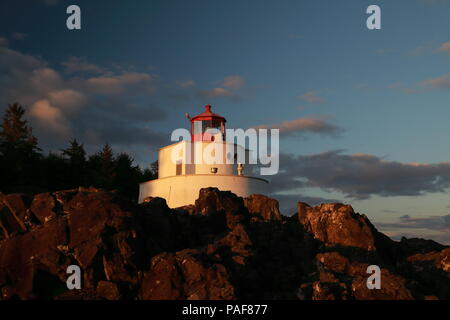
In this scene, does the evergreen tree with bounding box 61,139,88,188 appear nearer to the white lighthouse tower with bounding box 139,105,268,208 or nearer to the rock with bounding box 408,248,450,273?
the white lighthouse tower with bounding box 139,105,268,208

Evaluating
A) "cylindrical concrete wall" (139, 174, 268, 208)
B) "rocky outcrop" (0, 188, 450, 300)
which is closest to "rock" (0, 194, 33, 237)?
"rocky outcrop" (0, 188, 450, 300)

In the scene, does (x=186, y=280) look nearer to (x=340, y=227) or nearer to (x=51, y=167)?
(x=340, y=227)

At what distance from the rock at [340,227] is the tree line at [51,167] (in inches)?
681

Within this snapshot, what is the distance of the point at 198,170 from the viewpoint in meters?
40.3

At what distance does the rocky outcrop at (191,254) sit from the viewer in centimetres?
2180

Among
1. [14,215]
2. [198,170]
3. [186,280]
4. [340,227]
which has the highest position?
[198,170]

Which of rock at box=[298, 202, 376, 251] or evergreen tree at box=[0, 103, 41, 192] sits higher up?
evergreen tree at box=[0, 103, 41, 192]

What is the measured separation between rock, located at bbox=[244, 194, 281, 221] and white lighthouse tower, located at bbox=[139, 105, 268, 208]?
7.08 m

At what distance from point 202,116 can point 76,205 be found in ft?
62.7

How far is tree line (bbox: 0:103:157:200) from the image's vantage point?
136ft

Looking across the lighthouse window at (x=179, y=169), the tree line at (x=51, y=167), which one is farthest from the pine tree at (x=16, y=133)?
the lighthouse window at (x=179, y=169)

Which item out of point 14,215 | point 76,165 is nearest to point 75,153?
point 76,165

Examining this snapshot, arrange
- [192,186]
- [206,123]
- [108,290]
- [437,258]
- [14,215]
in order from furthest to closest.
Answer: [206,123], [192,186], [437,258], [14,215], [108,290]

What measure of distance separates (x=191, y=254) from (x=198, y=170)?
18248 millimetres
